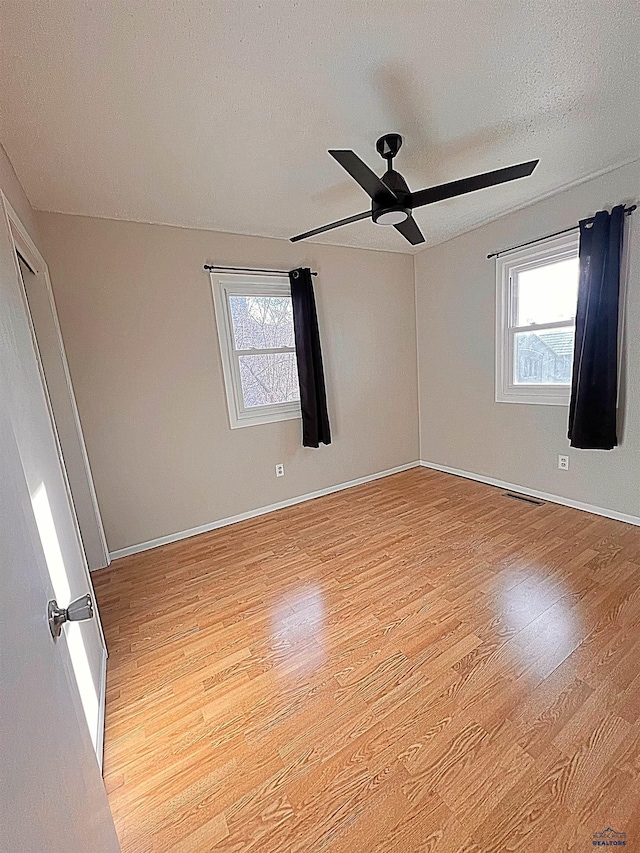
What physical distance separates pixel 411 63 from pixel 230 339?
2.11m

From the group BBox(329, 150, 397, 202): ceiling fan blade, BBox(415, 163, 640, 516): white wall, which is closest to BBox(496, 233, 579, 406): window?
BBox(415, 163, 640, 516): white wall

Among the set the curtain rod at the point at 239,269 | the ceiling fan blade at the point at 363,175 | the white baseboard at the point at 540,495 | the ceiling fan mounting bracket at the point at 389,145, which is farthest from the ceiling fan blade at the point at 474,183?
the white baseboard at the point at 540,495

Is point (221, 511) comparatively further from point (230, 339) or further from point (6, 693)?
point (6, 693)

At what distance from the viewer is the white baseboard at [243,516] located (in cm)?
284

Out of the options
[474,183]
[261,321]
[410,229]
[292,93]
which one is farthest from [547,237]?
[261,321]

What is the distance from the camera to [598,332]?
2.55m

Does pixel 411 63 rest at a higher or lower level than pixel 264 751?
higher

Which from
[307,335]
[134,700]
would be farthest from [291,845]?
[307,335]

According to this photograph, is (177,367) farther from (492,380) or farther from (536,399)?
(536,399)

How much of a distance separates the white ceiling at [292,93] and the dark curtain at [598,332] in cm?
45

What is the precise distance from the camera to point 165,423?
9.46 feet

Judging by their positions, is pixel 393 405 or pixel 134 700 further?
pixel 393 405

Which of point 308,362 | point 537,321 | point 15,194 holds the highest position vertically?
point 15,194

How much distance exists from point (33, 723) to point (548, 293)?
3.75 meters
